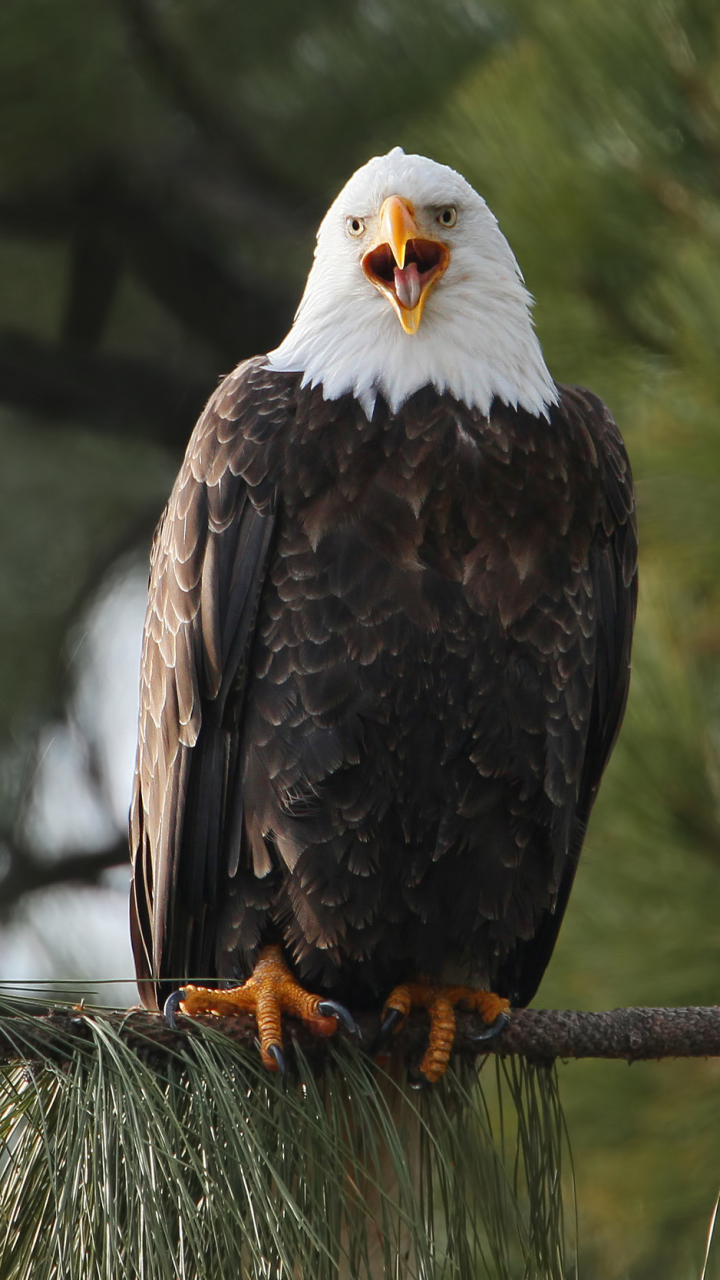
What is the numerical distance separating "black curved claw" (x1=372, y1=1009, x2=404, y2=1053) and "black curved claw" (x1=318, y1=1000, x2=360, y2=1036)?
80 millimetres

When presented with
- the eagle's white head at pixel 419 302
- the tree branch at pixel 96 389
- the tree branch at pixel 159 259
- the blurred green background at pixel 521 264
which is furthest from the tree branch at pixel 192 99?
the eagle's white head at pixel 419 302

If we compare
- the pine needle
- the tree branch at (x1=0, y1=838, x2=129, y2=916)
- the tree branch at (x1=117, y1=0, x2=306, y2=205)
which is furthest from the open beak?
the tree branch at (x1=0, y1=838, x2=129, y2=916)

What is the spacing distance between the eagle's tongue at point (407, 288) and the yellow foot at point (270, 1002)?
894mm

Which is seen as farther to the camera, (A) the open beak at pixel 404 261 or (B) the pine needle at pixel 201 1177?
(A) the open beak at pixel 404 261

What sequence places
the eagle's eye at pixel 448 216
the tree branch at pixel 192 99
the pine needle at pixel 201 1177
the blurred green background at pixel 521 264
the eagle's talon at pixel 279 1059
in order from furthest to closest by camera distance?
the tree branch at pixel 192 99 < the blurred green background at pixel 521 264 < the eagle's eye at pixel 448 216 < the eagle's talon at pixel 279 1059 < the pine needle at pixel 201 1177

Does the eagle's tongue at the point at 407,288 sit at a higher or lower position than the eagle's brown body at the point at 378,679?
higher

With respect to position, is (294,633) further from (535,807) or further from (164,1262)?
(164,1262)

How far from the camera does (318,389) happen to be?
2100mm

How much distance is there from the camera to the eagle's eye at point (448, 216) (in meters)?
2.17

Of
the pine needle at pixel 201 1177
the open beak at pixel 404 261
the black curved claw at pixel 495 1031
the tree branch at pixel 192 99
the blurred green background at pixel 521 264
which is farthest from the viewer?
the tree branch at pixel 192 99

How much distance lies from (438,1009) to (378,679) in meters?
0.45

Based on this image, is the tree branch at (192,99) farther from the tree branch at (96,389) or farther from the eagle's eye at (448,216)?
the eagle's eye at (448,216)

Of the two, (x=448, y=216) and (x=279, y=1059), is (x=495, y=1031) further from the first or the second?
(x=448, y=216)

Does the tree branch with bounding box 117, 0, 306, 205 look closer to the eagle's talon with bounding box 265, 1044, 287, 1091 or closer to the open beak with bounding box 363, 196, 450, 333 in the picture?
the open beak with bounding box 363, 196, 450, 333
